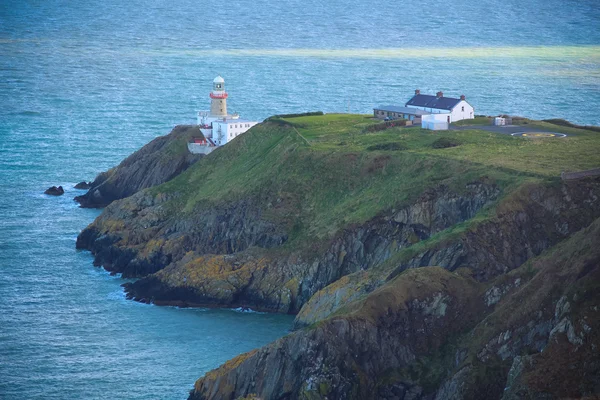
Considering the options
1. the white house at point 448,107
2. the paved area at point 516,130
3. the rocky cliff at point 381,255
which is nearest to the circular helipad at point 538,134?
the paved area at point 516,130

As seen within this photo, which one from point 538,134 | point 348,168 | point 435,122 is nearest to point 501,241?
point 348,168

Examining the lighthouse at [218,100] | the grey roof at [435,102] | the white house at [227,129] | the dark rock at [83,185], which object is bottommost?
the dark rock at [83,185]

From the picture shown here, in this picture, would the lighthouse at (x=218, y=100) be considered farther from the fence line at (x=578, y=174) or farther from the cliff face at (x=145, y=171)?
the fence line at (x=578, y=174)

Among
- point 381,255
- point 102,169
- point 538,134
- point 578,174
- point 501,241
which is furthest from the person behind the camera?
point 102,169

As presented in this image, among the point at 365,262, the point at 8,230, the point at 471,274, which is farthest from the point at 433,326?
the point at 8,230

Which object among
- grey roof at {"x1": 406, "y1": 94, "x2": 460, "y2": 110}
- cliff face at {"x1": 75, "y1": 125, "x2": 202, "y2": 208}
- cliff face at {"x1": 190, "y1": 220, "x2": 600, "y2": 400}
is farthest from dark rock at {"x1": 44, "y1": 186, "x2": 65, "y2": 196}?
cliff face at {"x1": 190, "y1": 220, "x2": 600, "y2": 400}

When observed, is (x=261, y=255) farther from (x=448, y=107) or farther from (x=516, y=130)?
(x=448, y=107)
